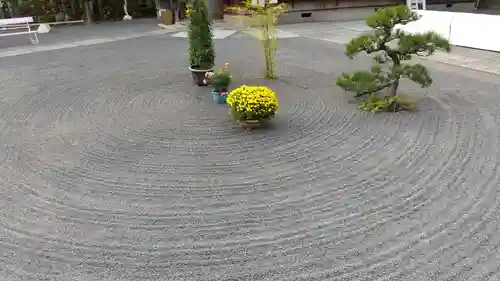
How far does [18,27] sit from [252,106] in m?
12.5

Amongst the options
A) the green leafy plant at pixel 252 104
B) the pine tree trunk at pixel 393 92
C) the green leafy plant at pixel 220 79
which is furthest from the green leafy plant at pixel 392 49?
the green leafy plant at pixel 220 79

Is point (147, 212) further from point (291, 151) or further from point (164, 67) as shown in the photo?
point (164, 67)

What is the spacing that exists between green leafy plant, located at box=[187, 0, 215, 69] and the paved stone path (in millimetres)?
721

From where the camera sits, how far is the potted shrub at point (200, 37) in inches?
294

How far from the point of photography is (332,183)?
4.08m

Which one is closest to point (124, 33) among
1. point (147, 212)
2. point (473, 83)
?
point (473, 83)

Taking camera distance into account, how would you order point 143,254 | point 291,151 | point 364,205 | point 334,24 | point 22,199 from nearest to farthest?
point 143,254 → point 364,205 → point 22,199 → point 291,151 → point 334,24

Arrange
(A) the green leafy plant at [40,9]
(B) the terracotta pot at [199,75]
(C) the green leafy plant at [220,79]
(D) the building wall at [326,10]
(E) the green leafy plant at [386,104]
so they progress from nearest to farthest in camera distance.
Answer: (E) the green leafy plant at [386,104]
(C) the green leafy plant at [220,79]
(B) the terracotta pot at [199,75]
(D) the building wall at [326,10]
(A) the green leafy plant at [40,9]

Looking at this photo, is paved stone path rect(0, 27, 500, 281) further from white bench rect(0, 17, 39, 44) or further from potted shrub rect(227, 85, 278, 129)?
white bench rect(0, 17, 39, 44)

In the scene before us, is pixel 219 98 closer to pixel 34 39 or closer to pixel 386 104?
pixel 386 104

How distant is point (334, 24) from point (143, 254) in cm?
1396

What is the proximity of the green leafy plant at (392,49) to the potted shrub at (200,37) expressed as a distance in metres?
2.52

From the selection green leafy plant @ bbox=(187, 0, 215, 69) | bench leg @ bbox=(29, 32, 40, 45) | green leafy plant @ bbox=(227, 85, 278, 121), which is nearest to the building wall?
bench leg @ bbox=(29, 32, 40, 45)

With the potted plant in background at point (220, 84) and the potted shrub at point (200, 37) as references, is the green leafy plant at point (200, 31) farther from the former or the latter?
the potted plant in background at point (220, 84)
